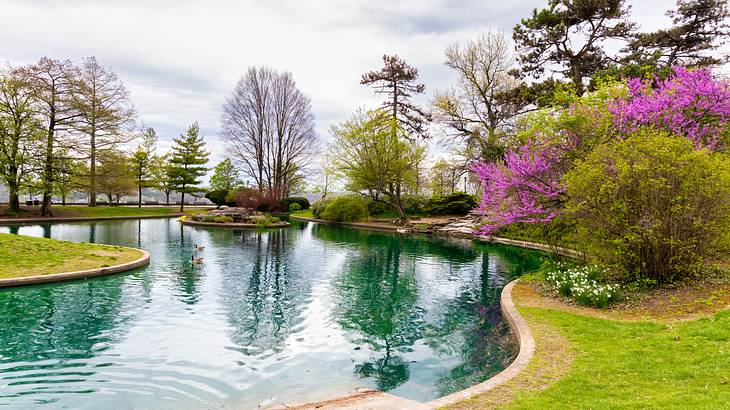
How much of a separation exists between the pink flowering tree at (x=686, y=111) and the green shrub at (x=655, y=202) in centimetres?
157

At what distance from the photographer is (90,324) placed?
7.78m

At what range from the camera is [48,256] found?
12.3 metres

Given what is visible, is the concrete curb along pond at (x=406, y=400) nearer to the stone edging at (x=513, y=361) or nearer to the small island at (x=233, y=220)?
the stone edging at (x=513, y=361)

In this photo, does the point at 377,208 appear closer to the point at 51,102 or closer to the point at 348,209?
the point at 348,209

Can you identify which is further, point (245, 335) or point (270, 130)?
point (270, 130)

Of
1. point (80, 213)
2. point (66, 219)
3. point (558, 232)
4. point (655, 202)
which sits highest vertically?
point (655, 202)

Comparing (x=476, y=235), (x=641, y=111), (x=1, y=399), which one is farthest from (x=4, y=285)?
(x=476, y=235)

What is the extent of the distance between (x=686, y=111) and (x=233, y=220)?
2658 cm

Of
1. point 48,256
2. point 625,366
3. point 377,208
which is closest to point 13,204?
point 48,256

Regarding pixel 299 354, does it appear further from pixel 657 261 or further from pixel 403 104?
pixel 403 104

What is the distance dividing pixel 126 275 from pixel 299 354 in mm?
7825

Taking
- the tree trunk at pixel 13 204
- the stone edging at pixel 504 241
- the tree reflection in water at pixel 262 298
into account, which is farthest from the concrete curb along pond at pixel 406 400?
the tree trunk at pixel 13 204

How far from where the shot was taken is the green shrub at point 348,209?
3409 centimetres

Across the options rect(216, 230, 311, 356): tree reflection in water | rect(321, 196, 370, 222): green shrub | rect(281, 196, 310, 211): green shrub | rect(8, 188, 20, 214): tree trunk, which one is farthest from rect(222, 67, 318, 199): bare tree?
rect(216, 230, 311, 356): tree reflection in water
